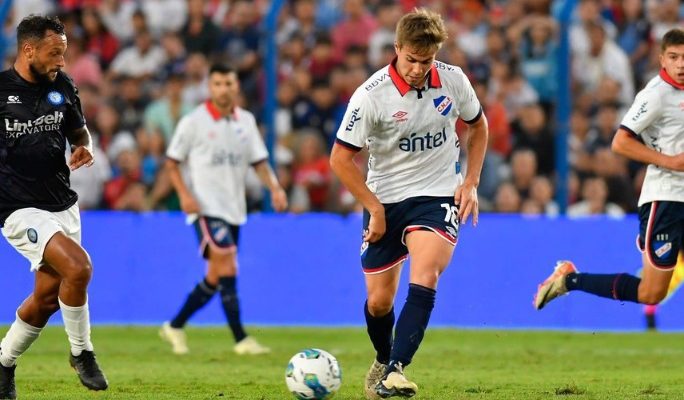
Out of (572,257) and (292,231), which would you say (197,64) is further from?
(572,257)

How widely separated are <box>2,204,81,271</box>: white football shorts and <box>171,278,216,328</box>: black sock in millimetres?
4084

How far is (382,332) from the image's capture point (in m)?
8.12

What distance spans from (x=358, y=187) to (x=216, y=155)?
461 cm

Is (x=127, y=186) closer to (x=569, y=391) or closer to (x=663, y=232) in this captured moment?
(x=663, y=232)

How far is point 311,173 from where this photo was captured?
50.0 ft

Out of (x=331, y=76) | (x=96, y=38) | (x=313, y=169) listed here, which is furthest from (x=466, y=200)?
(x=96, y=38)

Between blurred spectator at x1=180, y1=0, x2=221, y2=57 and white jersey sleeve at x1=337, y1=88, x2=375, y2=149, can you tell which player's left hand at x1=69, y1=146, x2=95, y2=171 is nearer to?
white jersey sleeve at x1=337, y1=88, x2=375, y2=149

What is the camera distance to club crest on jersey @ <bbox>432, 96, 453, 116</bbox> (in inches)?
308

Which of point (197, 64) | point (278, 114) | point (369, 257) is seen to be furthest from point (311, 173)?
point (369, 257)

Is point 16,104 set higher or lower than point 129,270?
higher

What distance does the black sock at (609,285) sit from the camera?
384 inches

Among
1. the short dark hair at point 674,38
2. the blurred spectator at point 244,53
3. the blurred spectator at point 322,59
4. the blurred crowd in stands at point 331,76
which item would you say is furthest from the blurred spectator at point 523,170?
the short dark hair at point 674,38

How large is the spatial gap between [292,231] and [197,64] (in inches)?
125

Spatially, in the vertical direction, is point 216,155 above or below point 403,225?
below
